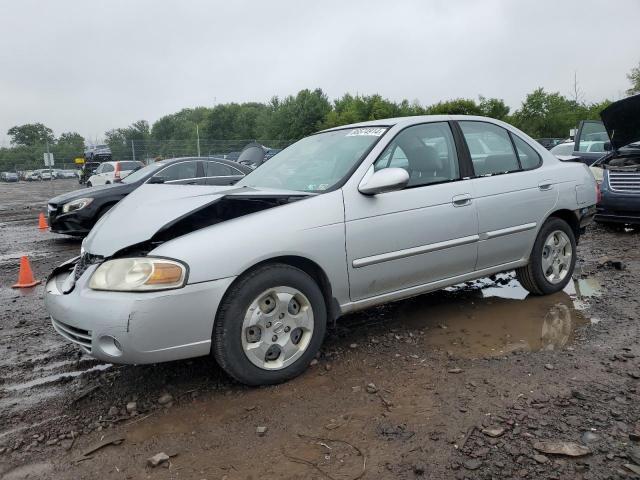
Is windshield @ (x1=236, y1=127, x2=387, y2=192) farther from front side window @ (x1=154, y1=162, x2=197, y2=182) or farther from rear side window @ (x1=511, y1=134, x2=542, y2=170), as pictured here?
front side window @ (x1=154, y1=162, x2=197, y2=182)

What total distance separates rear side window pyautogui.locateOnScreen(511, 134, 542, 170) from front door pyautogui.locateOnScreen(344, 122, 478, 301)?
82cm

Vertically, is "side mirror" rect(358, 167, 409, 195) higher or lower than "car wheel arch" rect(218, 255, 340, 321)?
higher

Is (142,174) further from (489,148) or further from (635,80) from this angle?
(635,80)

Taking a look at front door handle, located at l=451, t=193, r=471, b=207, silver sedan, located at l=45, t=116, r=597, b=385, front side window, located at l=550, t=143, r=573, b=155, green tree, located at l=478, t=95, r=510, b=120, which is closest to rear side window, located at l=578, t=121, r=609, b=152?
front side window, located at l=550, t=143, r=573, b=155

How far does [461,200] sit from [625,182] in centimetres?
567

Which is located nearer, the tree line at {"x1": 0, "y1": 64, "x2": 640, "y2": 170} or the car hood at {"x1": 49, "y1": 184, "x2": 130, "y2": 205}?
the car hood at {"x1": 49, "y1": 184, "x2": 130, "y2": 205}

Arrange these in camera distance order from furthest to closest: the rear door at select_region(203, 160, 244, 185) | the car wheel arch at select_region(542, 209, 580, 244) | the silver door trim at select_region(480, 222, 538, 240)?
the rear door at select_region(203, 160, 244, 185), the car wheel arch at select_region(542, 209, 580, 244), the silver door trim at select_region(480, 222, 538, 240)

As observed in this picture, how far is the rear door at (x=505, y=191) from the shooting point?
4297 millimetres

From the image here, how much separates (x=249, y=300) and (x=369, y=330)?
1.45m

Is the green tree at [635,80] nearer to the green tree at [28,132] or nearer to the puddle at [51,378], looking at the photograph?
the puddle at [51,378]

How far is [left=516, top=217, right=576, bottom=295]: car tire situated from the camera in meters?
4.78

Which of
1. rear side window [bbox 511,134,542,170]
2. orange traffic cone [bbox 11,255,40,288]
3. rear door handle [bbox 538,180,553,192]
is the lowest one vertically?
orange traffic cone [bbox 11,255,40,288]

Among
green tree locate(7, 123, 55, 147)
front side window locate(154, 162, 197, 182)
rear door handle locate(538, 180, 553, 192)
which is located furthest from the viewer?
green tree locate(7, 123, 55, 147)

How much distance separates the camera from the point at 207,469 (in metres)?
2.46
